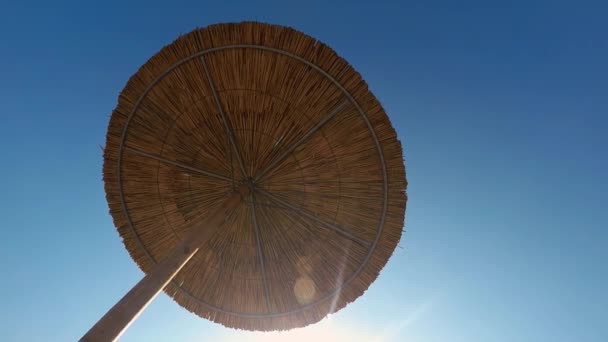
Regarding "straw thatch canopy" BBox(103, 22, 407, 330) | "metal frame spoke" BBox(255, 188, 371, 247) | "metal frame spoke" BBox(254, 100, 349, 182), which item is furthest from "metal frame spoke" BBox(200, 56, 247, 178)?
"metal frame spoke" BBox(255, 188, 371, 247)

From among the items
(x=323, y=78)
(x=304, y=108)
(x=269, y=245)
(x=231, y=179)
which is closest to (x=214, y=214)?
(x=231, y=179)

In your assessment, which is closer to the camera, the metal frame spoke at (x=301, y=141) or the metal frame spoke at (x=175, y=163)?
the metal frame spoke at (x=301, y=141)

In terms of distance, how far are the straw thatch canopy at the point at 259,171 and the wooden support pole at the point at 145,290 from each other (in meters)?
1.20

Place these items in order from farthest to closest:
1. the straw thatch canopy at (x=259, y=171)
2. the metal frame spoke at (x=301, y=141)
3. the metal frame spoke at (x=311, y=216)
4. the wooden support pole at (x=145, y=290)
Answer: the metal frame spoke at (x=311, y=216) → the metal frame spoke at (x=301, y=141) → the straw thatch canopy at (x=259, y=171) → the wooden support pole at (x=145, y=290)

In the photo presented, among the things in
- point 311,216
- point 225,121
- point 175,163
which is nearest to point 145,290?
point 175,163

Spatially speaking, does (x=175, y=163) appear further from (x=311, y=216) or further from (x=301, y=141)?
(x=311, y=216)

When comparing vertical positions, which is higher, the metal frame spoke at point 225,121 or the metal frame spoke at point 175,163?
the metal frame spoke at point 225,121

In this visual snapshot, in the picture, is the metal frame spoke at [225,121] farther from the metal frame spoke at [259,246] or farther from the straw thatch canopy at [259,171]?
the metal frame spoke at [259,246]

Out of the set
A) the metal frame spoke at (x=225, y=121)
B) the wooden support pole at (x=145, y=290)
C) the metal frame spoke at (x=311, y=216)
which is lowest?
the wooden support pole at (x=145, y=290)

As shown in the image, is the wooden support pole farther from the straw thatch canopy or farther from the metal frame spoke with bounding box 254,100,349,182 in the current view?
the straw thatch canopy

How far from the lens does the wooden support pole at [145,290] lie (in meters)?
3.21

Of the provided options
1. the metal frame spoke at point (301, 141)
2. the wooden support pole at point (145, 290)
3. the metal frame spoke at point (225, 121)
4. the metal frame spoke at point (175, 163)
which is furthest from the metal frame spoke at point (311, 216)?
the wooden support pole at point (145, 290)

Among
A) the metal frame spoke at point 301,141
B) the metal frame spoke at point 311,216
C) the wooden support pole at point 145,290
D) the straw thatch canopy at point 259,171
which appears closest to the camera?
the wooden support pole at point 145,290

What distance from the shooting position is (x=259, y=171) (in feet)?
19.8
